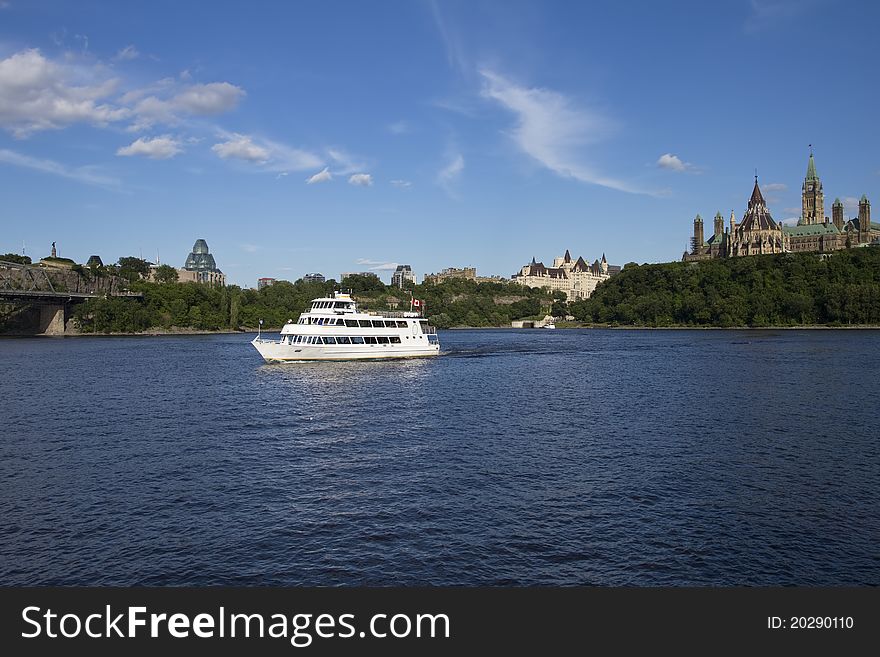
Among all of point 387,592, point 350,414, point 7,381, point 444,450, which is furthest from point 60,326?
point 387,592

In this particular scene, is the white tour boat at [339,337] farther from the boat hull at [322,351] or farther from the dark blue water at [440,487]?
the dark blue water at [440,487]

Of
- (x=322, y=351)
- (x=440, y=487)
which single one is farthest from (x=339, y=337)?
(x=440, y=487)

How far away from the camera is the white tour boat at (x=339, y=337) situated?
288 ft

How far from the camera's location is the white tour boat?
87.7m

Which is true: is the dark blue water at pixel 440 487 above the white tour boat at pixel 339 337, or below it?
below

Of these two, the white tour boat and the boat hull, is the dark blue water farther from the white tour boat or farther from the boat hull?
the white tour boat

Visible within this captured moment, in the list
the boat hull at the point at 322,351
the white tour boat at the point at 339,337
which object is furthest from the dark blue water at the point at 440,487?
the white tour boat at the point at 339,337

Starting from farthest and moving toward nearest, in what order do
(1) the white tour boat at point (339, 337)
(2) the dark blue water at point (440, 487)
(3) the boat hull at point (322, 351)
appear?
1. (1) the white tour boat at point (339, 337)
2. (3) the boat hull at point (322, 351)
3. (2) the dark blue water at point (440, 487)

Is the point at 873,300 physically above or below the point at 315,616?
above

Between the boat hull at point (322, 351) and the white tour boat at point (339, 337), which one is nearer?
the boat hull at point (322, 351)

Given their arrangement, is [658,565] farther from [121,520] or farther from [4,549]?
[4,549]

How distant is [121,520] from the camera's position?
80.9ft

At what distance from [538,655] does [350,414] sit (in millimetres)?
33855

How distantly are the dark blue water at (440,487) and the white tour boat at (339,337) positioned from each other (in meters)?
26.8
